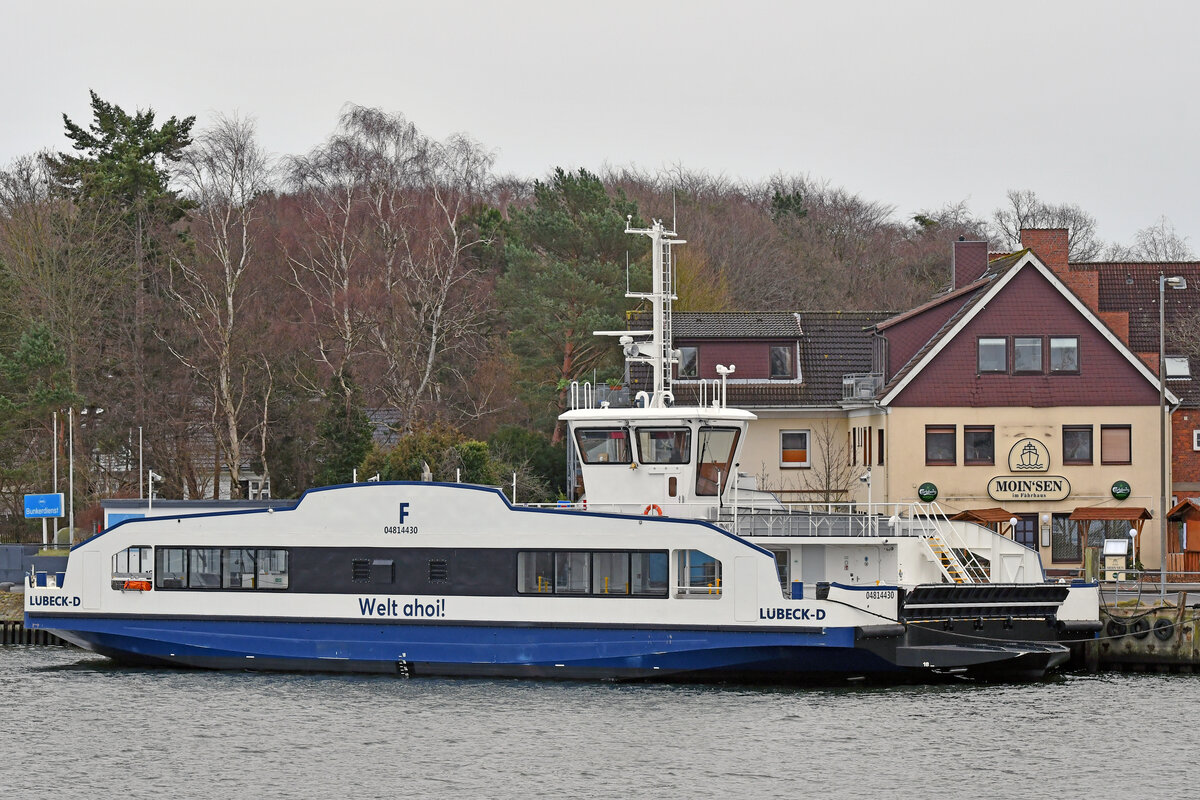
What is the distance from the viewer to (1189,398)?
4566cm

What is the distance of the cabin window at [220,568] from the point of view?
31.5 meters

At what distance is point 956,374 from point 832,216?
1828 inches

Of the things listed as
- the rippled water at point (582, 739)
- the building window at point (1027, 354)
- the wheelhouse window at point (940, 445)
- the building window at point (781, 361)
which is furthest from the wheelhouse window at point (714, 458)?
the building window at point (1027, 354)

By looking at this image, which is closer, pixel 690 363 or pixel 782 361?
pixel 690 363

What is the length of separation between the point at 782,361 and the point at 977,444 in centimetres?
583

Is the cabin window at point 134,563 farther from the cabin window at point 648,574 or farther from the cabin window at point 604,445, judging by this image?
the cabin window at point 648,574

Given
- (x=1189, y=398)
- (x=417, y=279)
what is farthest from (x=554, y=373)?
(x=1189, y=398)

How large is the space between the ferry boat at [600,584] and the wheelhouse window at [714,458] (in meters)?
0.04

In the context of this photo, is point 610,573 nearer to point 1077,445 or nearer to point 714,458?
point 714,458

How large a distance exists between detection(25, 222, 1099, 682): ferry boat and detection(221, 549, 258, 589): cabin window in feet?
0.12

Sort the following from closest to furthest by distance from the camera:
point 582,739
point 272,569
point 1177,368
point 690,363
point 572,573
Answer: point 582,739, point 572,573, point 272,569, point 1177,368, point 690,363

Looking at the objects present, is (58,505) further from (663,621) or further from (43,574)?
(663,621)

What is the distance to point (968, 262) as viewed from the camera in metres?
48.5

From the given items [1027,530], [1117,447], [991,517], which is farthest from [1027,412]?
[991,517]
